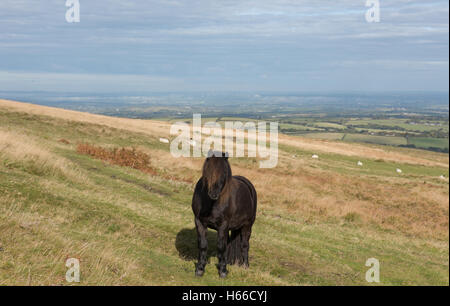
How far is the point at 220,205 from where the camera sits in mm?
10398

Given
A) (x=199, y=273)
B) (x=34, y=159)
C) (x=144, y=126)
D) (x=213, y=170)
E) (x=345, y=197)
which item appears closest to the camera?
(x=213, y=170)

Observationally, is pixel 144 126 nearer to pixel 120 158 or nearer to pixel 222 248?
pixel 120 158

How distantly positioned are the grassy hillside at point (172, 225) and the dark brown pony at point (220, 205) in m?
0.96

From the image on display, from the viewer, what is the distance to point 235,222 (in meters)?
11.1

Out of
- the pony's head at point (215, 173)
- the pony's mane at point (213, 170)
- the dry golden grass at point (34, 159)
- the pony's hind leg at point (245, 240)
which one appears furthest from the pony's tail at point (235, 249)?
the dry golden grass at point (34, 159)

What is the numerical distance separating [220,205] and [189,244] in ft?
14.4

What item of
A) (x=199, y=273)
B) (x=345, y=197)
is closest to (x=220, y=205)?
(x=199, y=273)

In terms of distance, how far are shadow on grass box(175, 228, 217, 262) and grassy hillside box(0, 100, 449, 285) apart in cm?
4

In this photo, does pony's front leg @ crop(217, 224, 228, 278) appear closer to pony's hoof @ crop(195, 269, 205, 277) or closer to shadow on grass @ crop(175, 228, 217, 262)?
pony's hoof @ crop(195, 269, 205, 277)

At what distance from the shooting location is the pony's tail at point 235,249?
484 inches
